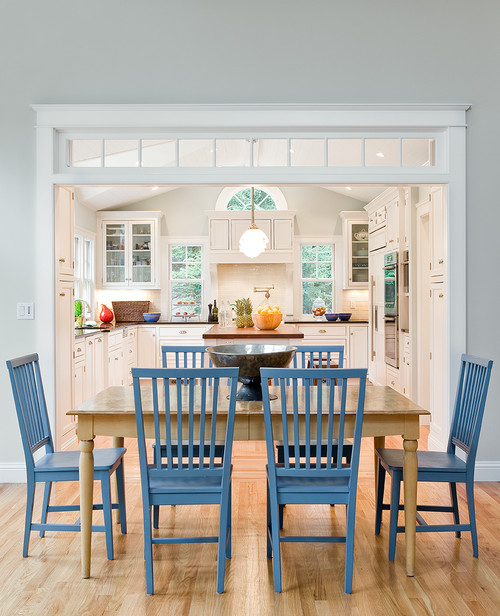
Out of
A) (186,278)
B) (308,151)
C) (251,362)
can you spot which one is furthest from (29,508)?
(186,278)

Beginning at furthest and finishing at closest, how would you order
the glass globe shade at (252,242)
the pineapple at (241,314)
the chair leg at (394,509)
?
the glass globe shade at (252,242) → the pineapple at (241,314) → the chair leg at (394,509)

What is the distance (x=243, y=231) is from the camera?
8367mm

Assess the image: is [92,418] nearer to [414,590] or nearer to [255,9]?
[414,590]

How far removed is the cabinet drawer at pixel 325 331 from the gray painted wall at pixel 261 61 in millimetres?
4323

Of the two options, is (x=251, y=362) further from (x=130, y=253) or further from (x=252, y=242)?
(x=130, y=253)

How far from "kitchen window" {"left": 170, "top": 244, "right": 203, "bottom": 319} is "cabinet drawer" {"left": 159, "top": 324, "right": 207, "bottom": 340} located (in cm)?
61

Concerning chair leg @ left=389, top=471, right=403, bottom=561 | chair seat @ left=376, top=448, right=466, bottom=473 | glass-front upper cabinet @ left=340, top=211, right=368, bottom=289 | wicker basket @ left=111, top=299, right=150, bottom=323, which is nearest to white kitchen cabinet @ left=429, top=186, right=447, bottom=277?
chair seat @ left=376, top=448, right=466, bottom=473

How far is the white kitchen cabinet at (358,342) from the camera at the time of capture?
8.16 metres

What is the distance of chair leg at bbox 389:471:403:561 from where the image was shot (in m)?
2.57

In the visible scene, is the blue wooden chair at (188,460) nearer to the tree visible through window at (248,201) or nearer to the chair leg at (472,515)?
the chair leg at (472,515)

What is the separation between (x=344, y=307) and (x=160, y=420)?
258 inches

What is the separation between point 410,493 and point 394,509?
152 mm

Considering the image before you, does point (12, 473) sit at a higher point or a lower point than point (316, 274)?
lower

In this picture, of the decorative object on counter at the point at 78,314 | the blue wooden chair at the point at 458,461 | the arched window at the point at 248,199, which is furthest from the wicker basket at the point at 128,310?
the blue wooden chair at the point at 458,461
